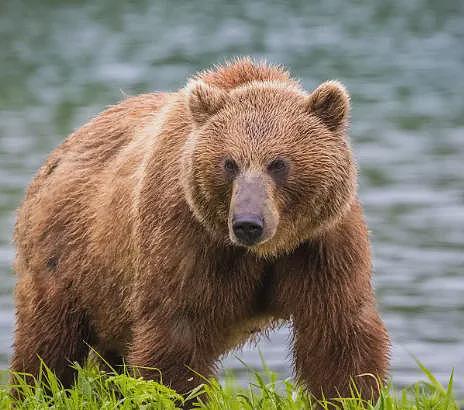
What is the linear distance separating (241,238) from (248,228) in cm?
5

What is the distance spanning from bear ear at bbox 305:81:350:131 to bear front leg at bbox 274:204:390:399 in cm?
42

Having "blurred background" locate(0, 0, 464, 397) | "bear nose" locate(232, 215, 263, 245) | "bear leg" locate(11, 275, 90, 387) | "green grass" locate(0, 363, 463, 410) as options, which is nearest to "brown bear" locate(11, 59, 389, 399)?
"bear nose" locate(232, 215, 263, 245)

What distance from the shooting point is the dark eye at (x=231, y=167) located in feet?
19.0

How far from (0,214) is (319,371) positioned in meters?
10.3

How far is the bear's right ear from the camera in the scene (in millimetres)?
6008

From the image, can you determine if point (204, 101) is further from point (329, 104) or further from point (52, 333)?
point (52, 333)

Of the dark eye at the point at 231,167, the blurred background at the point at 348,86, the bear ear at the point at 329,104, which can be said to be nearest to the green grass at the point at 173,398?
the dark eye at the point at 231,167

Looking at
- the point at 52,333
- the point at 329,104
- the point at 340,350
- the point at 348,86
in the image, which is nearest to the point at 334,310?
the point at 340,350

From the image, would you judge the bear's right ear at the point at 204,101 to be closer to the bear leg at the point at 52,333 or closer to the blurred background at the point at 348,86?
the bear leg at the point at 52,333

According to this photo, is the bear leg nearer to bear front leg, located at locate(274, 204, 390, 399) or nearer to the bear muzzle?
bear front leg, located at locate(274, 204, 390, 399)

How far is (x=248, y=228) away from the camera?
219 inches

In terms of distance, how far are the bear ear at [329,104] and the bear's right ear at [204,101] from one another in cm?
37

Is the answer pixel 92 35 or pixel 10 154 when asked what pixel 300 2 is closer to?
pixel 92 35

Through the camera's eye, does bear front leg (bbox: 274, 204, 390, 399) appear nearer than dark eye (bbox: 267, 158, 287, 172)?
No
